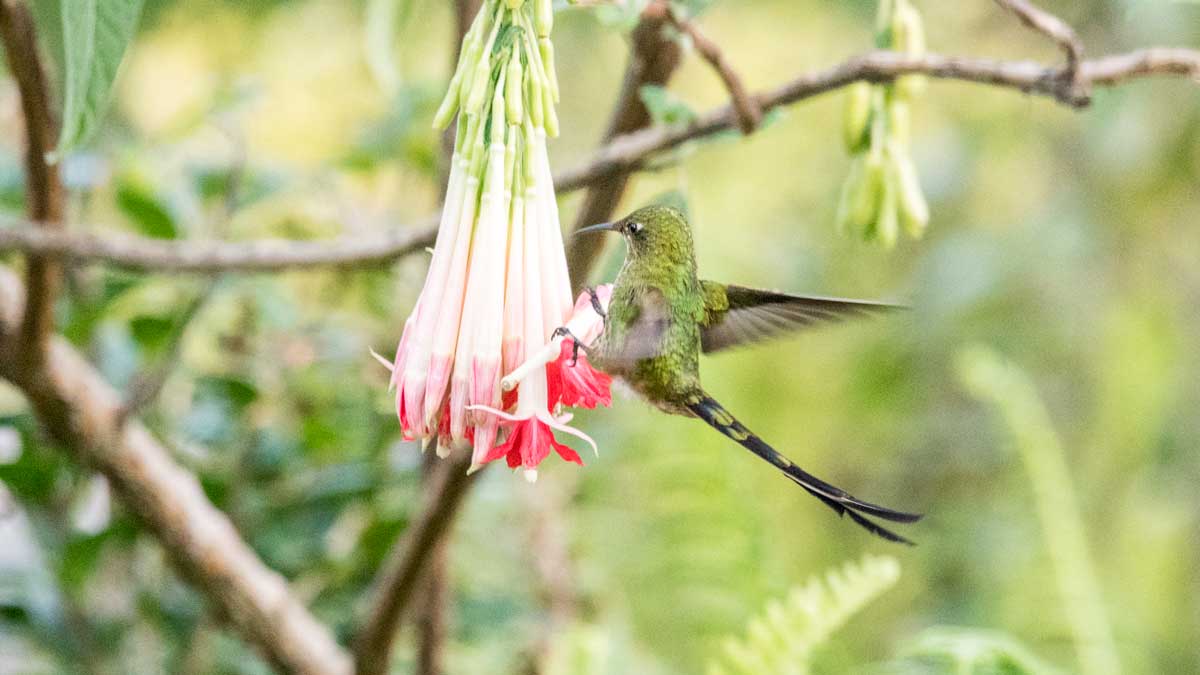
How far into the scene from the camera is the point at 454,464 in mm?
796

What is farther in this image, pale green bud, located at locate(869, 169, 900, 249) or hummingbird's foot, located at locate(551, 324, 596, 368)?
pale green bud, located at locate(869, 169, 900, 249)

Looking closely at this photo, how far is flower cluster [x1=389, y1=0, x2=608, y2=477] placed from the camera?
0.54 metres

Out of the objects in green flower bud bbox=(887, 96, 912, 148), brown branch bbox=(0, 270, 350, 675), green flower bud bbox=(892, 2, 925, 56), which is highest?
green flower bud bbox=(892, 2, 925, 56)

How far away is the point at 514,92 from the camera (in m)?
0.54

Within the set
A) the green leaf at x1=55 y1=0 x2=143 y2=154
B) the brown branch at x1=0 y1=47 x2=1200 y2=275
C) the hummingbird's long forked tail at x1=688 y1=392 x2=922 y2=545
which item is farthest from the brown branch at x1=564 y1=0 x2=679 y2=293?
the green leaf at x1=55 y1=0 x2=143 y2=154

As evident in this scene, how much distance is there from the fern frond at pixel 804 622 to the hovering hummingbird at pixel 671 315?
0.75ft

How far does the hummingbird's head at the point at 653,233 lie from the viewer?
2.29 ft

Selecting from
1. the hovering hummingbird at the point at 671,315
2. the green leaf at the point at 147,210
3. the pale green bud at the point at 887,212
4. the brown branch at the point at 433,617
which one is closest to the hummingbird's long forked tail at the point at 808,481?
the hovering hummingbird at the point at 671,315

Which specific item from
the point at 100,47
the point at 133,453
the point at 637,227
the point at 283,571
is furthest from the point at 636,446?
the point at 100,47

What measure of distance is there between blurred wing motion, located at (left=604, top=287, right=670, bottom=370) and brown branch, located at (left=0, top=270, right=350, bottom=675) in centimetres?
44

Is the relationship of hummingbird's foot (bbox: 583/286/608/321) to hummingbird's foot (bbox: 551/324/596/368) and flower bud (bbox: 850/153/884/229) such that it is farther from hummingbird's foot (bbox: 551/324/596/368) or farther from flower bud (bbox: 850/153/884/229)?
flower bud (bbox: 850/153/884/229)

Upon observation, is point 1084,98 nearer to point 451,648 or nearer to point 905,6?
point 905,6

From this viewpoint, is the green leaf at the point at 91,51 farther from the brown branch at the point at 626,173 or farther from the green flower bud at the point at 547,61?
the brown branch at the point at 626,173

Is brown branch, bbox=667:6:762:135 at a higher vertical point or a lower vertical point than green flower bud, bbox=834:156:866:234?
lower
